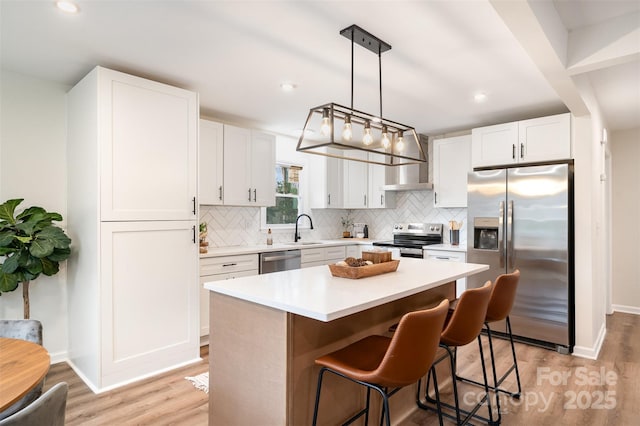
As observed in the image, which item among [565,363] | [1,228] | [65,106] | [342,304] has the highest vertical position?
[65,106]

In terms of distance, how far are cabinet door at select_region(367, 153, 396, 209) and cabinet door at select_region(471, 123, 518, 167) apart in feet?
4.64

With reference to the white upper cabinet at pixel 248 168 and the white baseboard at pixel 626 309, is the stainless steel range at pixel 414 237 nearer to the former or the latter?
the white upper cabinet at pixel 248 168

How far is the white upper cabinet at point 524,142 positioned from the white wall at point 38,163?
4.13m

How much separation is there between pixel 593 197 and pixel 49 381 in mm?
4876

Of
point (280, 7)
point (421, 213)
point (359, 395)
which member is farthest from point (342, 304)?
point (421, 213)

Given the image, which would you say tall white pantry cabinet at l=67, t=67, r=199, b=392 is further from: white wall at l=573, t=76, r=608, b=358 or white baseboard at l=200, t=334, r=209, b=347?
white wall at l=573, t=76, r=608, b=358

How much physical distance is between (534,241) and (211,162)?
3.35 m

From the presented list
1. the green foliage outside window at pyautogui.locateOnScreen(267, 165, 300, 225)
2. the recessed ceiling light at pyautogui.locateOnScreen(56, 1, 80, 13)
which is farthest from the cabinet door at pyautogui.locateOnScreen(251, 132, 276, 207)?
the recessed ceiling light at pyautogui.locateOnScreen(56, 1, 80, 13)

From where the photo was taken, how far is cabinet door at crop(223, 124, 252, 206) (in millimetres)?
4094

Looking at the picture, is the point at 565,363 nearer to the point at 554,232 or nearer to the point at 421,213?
the point at 554,232

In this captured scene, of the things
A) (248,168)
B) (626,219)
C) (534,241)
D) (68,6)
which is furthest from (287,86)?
(626,219)

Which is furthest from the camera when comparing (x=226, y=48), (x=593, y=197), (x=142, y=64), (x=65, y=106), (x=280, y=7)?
(x=593, y=197)

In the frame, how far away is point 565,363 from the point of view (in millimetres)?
3311

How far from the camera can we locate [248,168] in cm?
430
